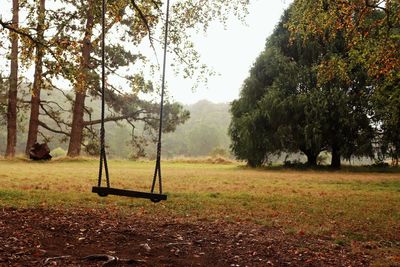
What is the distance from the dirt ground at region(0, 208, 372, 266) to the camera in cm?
493

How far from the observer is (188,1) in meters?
10.9

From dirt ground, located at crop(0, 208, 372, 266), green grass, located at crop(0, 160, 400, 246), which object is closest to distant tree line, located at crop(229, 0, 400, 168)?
green grass, located at crop(0, 160, 400, 246)

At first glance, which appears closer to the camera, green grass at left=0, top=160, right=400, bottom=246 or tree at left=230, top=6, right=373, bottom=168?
green grass at left=0, top=160, right=400, bottom=246

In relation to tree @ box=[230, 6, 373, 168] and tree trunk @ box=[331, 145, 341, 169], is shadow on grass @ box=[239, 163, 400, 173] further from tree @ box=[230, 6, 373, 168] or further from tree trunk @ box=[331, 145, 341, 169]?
tree @ box=[230, 6, 373, 168]

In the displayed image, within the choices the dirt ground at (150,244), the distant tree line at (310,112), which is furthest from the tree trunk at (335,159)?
the dirt ground at (150,244)

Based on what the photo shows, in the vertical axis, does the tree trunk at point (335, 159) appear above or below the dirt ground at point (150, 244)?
above

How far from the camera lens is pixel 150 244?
570cm

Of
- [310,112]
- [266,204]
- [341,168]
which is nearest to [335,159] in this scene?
[341,168]

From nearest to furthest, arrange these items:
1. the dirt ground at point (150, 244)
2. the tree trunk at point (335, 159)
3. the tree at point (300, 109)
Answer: the dirt ground at point (150, 244), the tree at point (300, 109), the tree trunk at point (335, 159)

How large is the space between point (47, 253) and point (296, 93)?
2017cm

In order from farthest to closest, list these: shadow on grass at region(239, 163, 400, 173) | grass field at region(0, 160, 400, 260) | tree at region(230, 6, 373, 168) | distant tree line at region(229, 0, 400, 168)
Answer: shadow on grass at region(239, 163, 400, 173)
tree at region(230, 6, 373, 168)
distant tree line at region(229, 0, 400, 168)
grass field at region(0, 160, 400, 260)

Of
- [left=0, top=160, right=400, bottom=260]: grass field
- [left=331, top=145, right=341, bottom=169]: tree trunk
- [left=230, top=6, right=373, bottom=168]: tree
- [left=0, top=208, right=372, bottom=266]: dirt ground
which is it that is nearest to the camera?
[left=0, top=208, right=372, bottom=266]: dirt ground

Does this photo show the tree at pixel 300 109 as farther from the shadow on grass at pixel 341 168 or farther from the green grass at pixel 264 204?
the green grass at pixel 264 204

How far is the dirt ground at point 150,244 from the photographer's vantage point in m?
4.93
